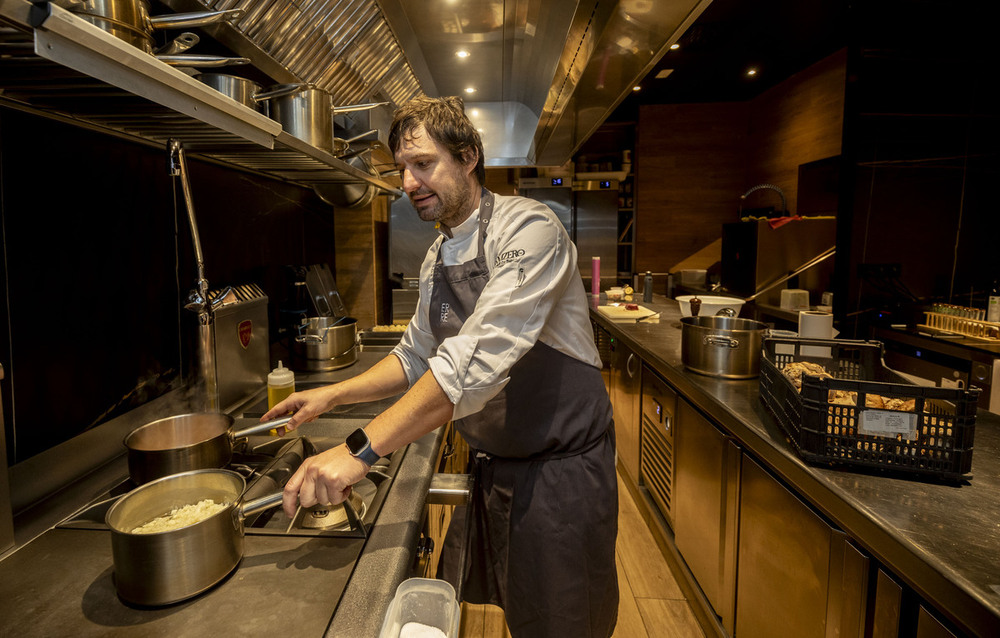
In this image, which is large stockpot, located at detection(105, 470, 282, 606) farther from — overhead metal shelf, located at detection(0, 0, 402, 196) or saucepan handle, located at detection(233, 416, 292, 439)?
overhead metal shelf, located at detection(0, 0, 402, 196)

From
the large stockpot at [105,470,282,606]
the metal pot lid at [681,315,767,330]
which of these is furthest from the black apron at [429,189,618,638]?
the metal pot lid at [681,315,767,330]

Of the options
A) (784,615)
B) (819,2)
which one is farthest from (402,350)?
(819,2)

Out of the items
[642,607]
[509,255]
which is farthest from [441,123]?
[642,607]

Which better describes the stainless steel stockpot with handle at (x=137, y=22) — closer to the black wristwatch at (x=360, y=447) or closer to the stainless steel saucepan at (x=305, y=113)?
the stainless steel saucepan at (x=305, y=113)

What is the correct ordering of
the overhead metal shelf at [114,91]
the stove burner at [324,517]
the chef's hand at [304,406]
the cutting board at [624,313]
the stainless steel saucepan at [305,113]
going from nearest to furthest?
1. the overhead metal shelf at [114,91]
2. the stove burner at [324,517]
3. the chef's hand at [304,406]
4. the stainless steel saucepan at [305,113]
5. the cutting board at [624,313]

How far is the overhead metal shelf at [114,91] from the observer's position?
599 millimetres

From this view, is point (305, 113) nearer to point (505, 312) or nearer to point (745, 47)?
point (505, 312)

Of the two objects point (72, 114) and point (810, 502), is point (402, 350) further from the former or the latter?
point (810, 502)

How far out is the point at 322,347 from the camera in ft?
6.89

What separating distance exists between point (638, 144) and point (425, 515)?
6130mm

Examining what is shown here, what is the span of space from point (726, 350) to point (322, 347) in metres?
1.58

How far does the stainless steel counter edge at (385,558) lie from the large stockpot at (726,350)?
122 centimetres

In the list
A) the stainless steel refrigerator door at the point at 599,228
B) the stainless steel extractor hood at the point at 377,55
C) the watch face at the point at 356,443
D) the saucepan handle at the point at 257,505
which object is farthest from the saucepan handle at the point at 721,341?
the stainless steel refrigerator door at the point at 599,228

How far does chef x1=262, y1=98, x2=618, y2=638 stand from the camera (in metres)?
1.33
